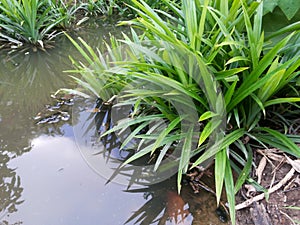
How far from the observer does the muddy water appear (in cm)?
131

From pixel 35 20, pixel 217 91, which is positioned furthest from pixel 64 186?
pixel 35 20

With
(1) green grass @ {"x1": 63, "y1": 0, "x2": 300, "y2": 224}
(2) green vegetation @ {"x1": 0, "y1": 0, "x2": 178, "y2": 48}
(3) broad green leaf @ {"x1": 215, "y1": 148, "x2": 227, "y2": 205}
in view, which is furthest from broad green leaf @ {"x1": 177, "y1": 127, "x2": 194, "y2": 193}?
(2) green vegetation @ {"x1": 0, "y1": 0, "x2": 178, "y2": 48}

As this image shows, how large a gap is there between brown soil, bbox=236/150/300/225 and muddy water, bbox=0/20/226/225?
138mm

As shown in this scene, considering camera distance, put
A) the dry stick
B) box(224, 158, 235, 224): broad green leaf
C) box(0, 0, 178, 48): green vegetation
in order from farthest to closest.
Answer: box(0, 0, 178, 48): green vegetation → the dry stick → box(224, 158, 235, 224): broad green leaf

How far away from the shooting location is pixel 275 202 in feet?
4.07

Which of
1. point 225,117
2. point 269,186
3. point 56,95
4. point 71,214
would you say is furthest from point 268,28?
point 56,95

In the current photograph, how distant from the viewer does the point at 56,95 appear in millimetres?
2205

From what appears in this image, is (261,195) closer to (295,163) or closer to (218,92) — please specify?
(295,163)

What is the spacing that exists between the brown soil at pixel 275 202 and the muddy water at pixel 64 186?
138 millimetres

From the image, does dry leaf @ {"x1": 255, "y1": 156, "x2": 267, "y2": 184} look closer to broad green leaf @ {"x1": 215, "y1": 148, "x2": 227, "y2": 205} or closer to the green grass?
the green grass

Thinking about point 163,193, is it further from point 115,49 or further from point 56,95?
point 56,95

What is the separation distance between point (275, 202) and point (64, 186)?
3.19 feet

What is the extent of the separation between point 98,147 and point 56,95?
2.44ft

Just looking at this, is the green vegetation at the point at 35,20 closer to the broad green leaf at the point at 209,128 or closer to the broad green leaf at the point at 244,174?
the broad green leaf at the point at 209,128
